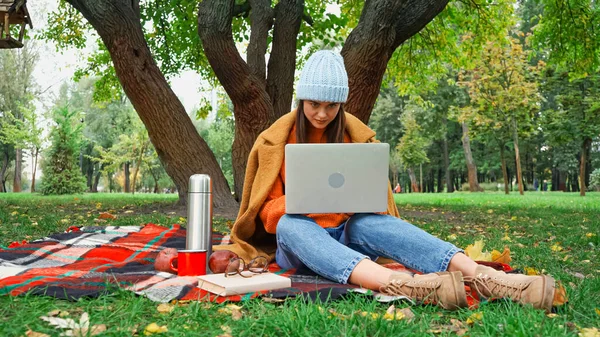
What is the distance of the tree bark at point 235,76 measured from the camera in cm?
671

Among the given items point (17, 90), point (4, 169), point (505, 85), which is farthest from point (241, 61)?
point (4, 169)

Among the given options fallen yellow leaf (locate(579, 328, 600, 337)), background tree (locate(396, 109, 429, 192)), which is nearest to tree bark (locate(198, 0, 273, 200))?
fallen yellow leaf (locate(579, 328, 600, 337))

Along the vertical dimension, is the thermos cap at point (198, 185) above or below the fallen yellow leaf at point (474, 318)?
above

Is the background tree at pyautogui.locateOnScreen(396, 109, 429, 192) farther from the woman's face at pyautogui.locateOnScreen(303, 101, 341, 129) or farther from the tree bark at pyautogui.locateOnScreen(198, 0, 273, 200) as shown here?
the woman's face at pyautogui.locateOnScreen(303, 101, 341, 129)

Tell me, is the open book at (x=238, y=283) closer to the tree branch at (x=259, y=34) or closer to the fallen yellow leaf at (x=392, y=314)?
the fallen yellow leaf at (x=392, y=314)

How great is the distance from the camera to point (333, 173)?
2.76 m

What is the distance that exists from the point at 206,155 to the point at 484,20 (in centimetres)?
705

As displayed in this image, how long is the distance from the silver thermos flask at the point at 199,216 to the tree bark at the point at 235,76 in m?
4.02

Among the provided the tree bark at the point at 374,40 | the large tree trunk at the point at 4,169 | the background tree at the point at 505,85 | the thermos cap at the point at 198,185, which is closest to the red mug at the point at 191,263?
the thermos cap at the point at 198,185

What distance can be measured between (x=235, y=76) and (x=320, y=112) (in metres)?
3.99

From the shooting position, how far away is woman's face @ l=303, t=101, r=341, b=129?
10.3 ft

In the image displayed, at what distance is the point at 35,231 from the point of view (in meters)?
5.18

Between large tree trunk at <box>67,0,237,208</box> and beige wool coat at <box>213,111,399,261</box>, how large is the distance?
158 inches

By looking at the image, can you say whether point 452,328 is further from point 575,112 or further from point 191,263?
point 575,112
